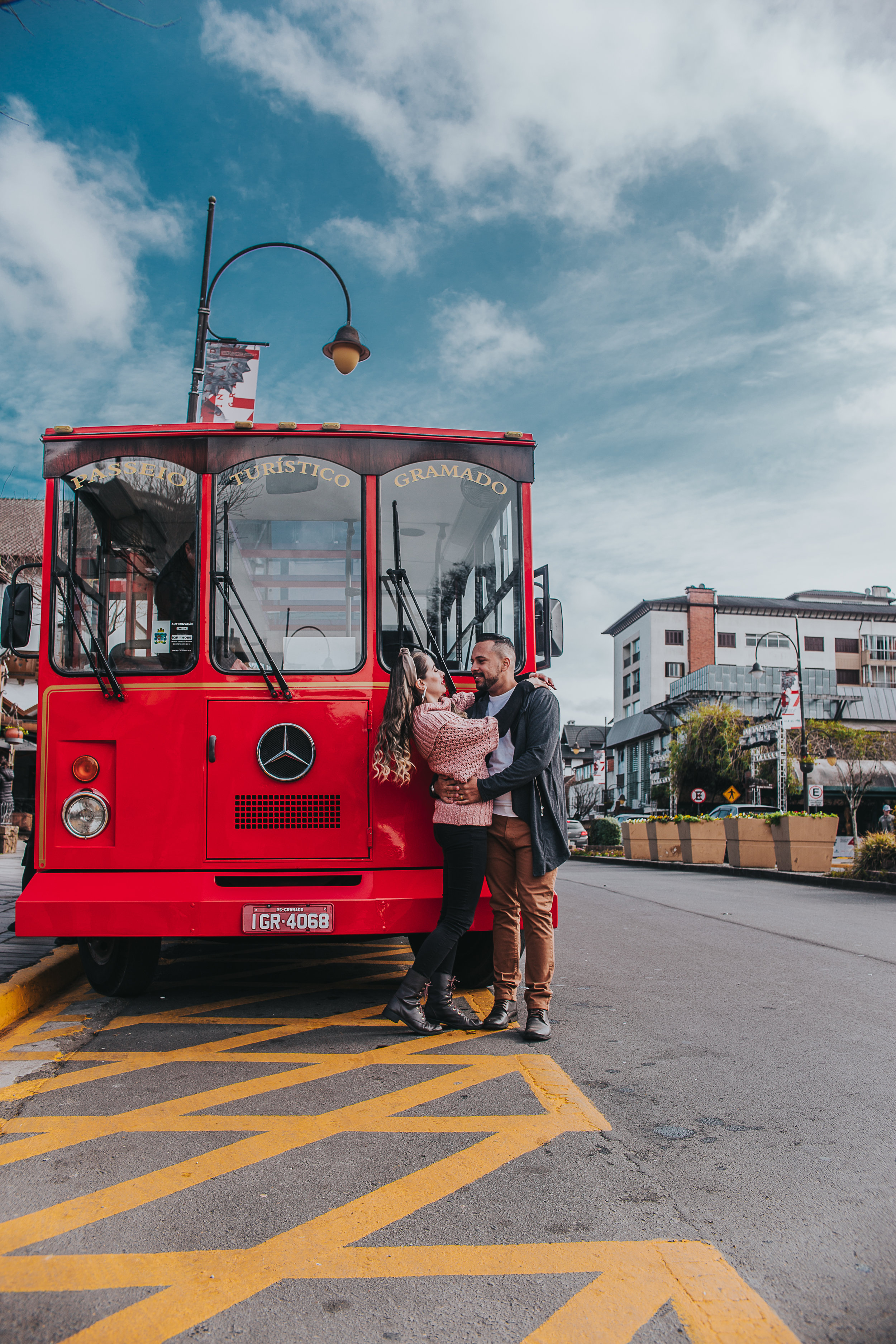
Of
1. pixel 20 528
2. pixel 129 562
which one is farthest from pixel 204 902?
pixel 20 528

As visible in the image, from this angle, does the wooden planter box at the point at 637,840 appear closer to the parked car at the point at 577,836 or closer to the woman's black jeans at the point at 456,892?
the parked car at the point at 577,836

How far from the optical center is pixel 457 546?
19.3 feet

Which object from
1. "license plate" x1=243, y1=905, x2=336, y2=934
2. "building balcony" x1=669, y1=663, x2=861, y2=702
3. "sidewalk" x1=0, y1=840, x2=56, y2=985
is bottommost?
"sidewalk" x1=0, y1=840, x2=56, y2=985

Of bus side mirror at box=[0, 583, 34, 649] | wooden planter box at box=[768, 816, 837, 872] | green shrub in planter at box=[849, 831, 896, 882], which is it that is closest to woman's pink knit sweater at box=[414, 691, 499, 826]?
bus side mirror at box=[0, 583, 34, 649]

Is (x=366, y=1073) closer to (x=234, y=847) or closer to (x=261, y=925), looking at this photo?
(x=261, y=925)

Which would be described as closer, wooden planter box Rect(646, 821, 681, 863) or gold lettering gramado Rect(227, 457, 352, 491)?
gold lettering gramado Rect(227, 457, 352, 491)

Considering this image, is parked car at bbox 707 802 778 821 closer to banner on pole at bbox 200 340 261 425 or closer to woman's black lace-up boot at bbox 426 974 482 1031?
banner on pole at bbox 200 340 261 425

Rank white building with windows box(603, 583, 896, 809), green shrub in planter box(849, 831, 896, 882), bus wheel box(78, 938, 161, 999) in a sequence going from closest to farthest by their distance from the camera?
bus wheel box(78, 938, 161, 999), green shrub in planter box(849, 831, 896, 882), white building with windows box(603, 583, 896, 809)

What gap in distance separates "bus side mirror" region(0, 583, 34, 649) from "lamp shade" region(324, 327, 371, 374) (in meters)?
5.88

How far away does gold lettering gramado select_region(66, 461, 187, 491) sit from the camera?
5.64 metres

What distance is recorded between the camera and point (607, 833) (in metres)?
37.1

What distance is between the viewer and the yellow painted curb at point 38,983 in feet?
17.8

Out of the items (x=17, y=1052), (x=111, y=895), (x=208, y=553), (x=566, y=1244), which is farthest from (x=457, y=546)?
(x=566, y=1244)

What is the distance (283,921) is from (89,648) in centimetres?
182
